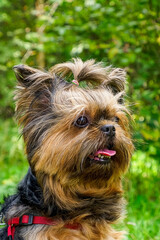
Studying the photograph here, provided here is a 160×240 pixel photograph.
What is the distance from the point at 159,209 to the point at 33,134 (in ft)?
9.30

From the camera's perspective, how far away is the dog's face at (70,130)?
2869 millimetres

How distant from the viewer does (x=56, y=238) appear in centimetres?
291

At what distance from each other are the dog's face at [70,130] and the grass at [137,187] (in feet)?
1.27

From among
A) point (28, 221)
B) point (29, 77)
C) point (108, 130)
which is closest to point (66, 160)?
point (108, 130)

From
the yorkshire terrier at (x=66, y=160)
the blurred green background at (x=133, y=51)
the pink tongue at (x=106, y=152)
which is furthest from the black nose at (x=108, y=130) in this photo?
the blurred green background at (x=133, y=51)

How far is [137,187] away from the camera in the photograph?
6004 millimetres

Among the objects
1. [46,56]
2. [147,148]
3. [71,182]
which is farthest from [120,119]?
[46,56]

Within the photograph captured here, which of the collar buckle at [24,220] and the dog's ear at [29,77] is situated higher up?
the dog's ear at [29,77]

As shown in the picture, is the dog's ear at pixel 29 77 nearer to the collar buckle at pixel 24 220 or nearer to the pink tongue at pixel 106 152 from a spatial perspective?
the pink tongue at pixel 106 152

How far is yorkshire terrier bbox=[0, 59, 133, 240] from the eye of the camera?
289 centimetres

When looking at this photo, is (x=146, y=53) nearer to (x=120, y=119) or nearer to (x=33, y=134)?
(x=120, y=119)

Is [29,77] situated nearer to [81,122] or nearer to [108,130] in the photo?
[81,122]

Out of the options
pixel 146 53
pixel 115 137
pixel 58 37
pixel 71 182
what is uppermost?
pixel 58 37

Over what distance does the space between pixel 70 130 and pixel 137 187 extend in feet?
11.1
